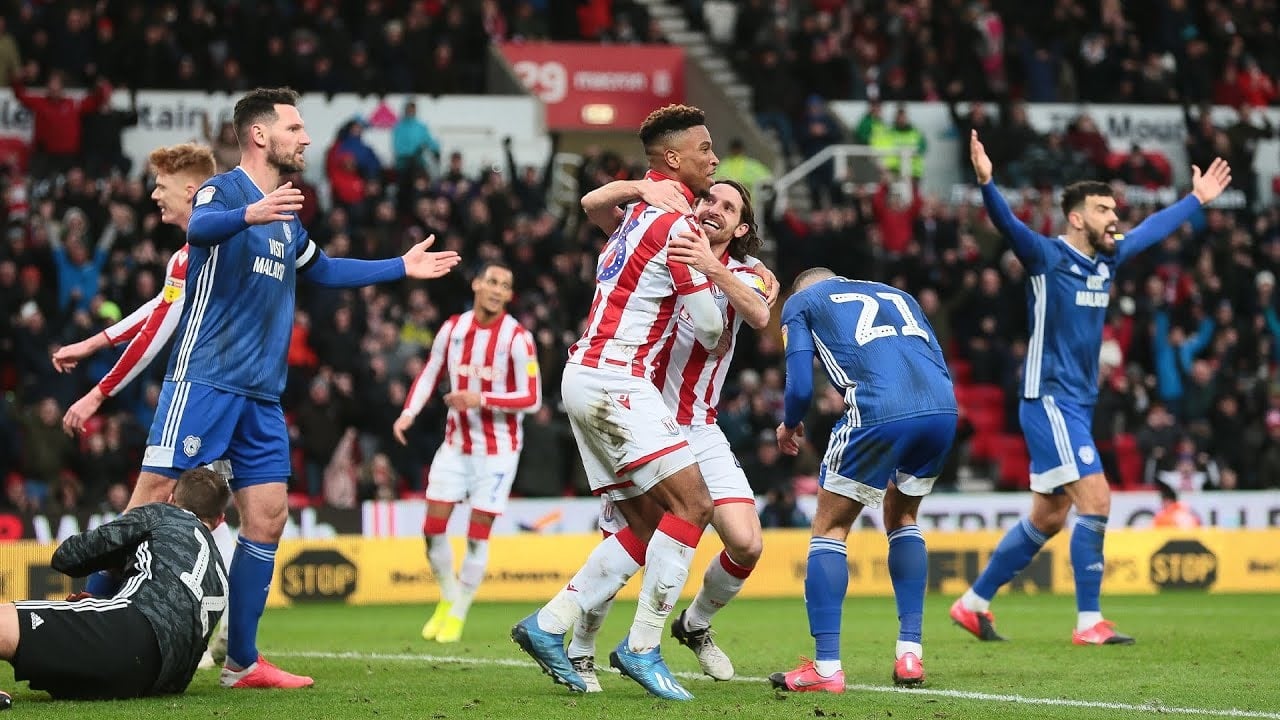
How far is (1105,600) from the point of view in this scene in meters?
17.1

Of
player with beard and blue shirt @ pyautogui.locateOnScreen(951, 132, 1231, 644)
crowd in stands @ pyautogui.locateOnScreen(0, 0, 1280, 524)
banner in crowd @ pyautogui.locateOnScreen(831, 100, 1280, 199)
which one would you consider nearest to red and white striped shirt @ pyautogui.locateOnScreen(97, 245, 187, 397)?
player with beard and blue shirt @ pyautogui.locateOnScreen(951, 132, 1231, 644)

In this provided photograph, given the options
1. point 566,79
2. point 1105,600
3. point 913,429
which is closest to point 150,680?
point 913,429

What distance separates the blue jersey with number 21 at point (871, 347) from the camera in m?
8.41

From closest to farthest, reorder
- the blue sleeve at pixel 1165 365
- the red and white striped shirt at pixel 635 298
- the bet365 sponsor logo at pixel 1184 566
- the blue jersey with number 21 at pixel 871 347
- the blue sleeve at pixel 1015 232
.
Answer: the red and white striped shirt at pixel 635 298 < the blue jersey with number 21 at pixel 871 347 < the blue sleeve at pixel 1015 232 < the bet365 sponsor logo at pixel 1184 566 < the blue sleeve at pixel 1165 365

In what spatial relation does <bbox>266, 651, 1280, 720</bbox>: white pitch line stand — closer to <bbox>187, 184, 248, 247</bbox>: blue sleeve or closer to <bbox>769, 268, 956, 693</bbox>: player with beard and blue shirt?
<bbox>769, 268, 956, 693</bbox>: player with beard and blue shirt

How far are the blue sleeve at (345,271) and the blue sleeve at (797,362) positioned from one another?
1976 mm

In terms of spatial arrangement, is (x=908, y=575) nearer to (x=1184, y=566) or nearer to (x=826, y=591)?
(x=826, y=591)

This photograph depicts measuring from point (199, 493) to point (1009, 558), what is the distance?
221 inches

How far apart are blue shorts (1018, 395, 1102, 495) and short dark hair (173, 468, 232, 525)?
5.37 m

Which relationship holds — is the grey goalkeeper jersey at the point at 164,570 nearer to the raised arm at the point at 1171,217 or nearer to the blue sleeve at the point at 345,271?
the blue sleeve at the point at 345,271

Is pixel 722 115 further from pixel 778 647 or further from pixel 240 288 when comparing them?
pixel 240 288

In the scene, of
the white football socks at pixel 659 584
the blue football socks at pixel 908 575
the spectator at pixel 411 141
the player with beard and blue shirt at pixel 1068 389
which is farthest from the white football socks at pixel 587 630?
the spectator at pixel 411 141

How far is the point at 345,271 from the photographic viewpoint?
8977 mm

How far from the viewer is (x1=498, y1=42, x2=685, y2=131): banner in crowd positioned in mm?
27578
